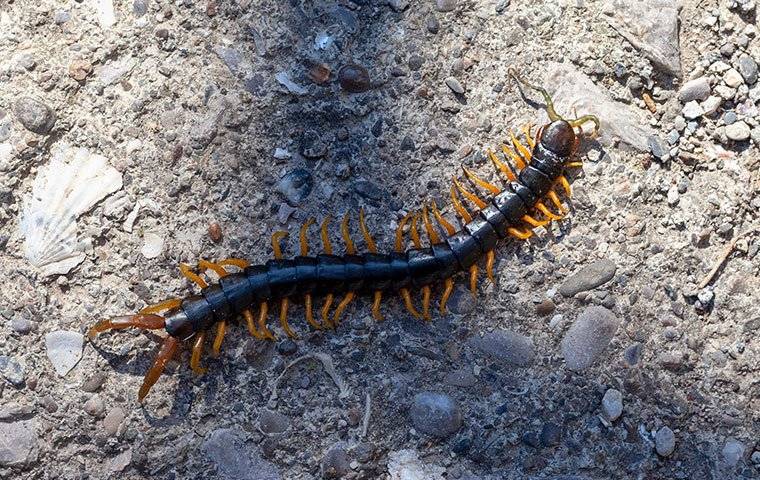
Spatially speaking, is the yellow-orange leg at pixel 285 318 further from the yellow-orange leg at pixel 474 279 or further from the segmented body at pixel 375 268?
the yellow-orange leg at pixel 474 279

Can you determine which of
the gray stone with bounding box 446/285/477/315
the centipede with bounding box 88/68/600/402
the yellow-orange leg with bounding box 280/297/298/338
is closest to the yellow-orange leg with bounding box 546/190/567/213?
the centipede with bounding box 88/68/600/402

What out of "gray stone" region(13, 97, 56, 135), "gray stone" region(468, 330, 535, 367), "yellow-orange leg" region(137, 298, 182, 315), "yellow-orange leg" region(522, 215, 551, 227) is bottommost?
"gray stone" region(468, 330, 535, 367)

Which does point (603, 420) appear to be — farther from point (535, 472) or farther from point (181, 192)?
point (181, 192)

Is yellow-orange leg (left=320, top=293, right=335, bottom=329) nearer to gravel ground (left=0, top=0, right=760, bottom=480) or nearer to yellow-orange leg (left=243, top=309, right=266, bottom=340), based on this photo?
gravel ground (left=0, top=0, right=760, bottom=480)

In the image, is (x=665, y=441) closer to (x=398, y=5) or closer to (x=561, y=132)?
(x=561, y=132)

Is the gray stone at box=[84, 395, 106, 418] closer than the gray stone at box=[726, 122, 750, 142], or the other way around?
the gray stone at box=[84, 395, 106, 418]
